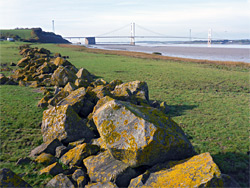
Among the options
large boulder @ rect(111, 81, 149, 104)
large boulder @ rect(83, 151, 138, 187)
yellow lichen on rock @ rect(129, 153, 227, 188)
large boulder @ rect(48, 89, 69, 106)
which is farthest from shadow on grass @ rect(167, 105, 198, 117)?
yellow lichen on rock @ rect(129, 153, 227, 188)

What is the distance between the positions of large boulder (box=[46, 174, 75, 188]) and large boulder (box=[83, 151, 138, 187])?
2.81 ft

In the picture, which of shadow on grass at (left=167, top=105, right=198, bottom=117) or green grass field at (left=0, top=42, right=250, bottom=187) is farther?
shadow on grass at (left=167, top=105, right=198, bottom=117)

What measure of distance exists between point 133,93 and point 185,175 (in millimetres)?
9783

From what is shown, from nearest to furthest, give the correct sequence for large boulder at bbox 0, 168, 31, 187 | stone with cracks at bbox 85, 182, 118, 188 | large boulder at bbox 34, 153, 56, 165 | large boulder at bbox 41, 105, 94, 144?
large boulder at bbox 0, 168, 31, 187 < stone with cracks at bbox 85, 182, 118, 188 < large boulder at bbox 34, 153, 56, 165 < large boulder at bbox 41, 105, 94, 144

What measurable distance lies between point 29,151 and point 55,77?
1298cm

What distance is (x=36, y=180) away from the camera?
8.99 meters

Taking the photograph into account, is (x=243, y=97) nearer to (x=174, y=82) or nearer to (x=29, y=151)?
(x=174, y=82)

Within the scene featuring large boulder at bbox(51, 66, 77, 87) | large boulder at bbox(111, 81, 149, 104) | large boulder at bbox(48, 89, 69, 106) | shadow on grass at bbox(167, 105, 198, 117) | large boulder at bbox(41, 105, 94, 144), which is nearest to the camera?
large boulder at bbox(41, 105, 94, 144)

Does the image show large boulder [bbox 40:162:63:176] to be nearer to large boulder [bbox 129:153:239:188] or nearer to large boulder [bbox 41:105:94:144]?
large boulder [bbox 41:105:94:144]

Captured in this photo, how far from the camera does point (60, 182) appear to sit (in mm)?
8336

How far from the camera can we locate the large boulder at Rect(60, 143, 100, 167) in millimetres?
9629

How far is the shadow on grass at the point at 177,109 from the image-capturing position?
17000 mm

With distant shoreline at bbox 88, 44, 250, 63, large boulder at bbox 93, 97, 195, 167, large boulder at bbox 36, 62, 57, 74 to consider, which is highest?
distant shoreline at bbox 88, 44, 250, 63

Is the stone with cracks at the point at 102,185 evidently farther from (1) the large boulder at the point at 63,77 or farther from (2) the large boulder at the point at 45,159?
(1) the large boulder at the point at 63,77
